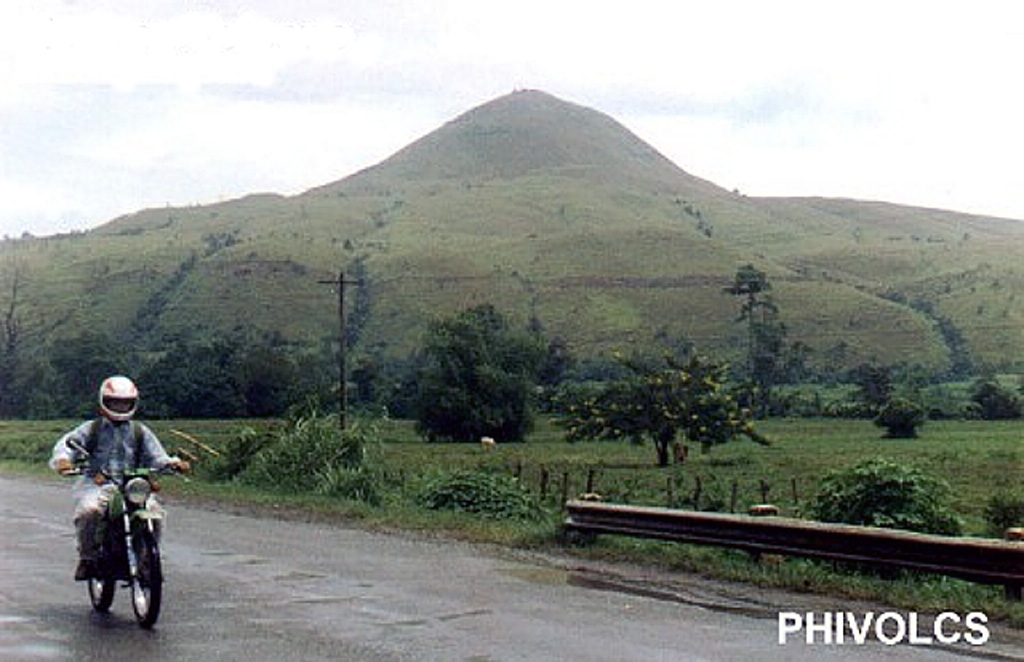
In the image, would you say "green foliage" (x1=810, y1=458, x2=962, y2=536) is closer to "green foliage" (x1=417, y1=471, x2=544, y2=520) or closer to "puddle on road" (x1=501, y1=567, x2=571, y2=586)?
"puddle on road" (x1=501, y1=567, x2=571, y2=586)

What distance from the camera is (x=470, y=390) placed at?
9438cm

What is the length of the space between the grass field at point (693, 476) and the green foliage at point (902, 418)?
1.35m

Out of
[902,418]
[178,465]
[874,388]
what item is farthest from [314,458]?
[874,388]

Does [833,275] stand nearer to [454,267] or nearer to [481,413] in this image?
[454,267]

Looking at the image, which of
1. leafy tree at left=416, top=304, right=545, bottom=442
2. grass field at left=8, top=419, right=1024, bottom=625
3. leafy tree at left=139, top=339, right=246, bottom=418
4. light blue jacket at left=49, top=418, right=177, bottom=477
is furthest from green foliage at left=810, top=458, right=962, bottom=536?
leafy tree at left=139, top=339, right=246, bottom=418

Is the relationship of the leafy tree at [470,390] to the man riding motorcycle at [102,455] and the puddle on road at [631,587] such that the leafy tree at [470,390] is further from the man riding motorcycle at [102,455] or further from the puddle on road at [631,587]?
the man riding motorcycle at [102,455]

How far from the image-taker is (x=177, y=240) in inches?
7298

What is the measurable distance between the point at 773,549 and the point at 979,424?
85.6 meters

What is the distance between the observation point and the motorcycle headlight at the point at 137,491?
11023 millimetres

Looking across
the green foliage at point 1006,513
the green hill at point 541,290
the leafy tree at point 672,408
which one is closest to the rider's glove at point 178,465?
the green foliage at point 1006,513

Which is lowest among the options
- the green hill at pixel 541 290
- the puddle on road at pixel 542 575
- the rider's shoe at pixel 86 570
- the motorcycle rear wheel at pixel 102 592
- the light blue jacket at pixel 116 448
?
the puddle on road at pixel 542 575

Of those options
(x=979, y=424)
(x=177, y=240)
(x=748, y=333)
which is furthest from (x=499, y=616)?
(x=177, y=240)

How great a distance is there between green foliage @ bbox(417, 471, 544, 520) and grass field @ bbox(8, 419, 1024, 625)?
503 mm

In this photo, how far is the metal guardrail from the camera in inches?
475
